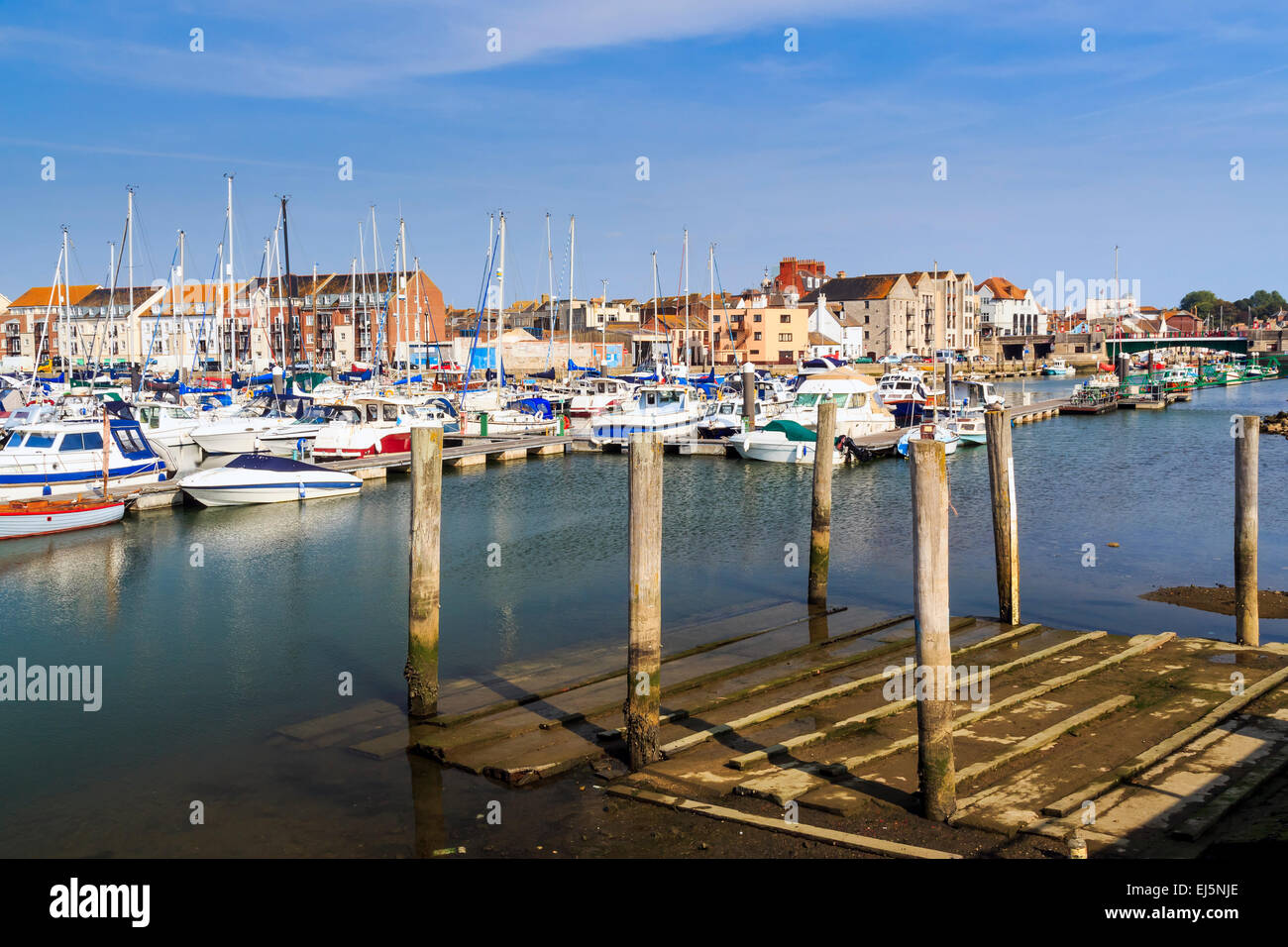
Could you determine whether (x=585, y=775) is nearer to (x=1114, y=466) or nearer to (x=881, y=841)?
(x=881, y=841)

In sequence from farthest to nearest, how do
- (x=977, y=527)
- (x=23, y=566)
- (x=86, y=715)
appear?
(x=977, y=527), (x=23, y=566), (x=86, y=715)

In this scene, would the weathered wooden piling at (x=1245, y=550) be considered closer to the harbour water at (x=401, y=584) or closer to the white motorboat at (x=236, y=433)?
the harbour water at (x=401, y=584)

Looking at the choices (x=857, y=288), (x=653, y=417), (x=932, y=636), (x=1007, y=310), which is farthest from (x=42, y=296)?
(x=932, y=636)

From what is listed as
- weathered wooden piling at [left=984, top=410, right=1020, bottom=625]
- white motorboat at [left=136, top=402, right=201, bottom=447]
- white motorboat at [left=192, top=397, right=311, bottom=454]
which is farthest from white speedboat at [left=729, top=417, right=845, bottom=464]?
weathered wooden piling at [left=984, top=410, right=1020, bottom=625]

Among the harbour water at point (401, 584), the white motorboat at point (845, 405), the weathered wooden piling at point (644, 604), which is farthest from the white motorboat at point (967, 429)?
the weathered wooden piling at point (644, 604)

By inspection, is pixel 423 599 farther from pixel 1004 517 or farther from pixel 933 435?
pixel 933 435

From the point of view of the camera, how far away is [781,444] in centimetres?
4362

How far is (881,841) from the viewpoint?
947 cm

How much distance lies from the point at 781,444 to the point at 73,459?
25044mm

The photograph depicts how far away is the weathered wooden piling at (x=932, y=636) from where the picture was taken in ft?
33.0

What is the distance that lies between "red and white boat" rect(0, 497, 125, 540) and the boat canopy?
81.0 feet

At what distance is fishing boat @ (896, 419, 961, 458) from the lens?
1687 inches
